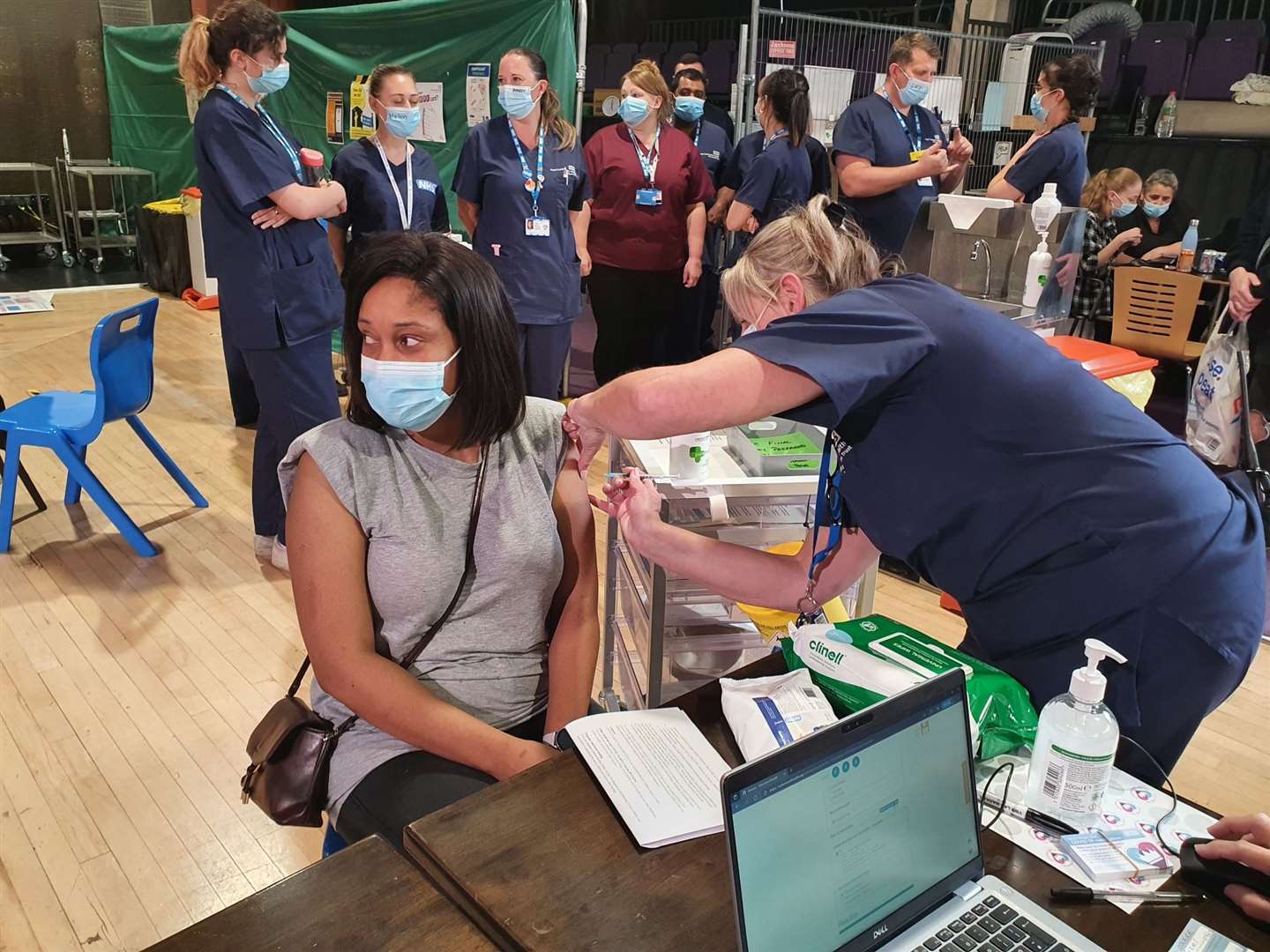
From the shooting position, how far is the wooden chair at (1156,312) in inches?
184

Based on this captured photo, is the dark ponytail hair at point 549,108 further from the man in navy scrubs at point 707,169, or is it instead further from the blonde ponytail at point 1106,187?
the blonde ponytail at point 1106,187

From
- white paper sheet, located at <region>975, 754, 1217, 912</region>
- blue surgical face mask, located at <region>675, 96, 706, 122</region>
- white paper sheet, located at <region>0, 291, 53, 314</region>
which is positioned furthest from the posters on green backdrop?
white paper sheet, located at <region>975, 754, 1217, 912</region>

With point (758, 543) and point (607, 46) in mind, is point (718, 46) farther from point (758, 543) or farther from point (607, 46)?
point (758, 543)

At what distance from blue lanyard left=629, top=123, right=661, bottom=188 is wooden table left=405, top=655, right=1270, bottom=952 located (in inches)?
150

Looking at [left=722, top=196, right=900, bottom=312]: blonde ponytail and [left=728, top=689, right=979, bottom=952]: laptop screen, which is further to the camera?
[left=722, top=196, right=900, bottom=312]: blonde ponytail

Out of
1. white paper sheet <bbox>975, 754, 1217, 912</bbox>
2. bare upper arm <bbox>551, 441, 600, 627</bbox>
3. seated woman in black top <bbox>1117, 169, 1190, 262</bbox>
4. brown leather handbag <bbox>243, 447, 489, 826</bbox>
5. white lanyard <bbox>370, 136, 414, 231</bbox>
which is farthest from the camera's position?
seated woman in black top <bbox>1117, 169, 1190, 262</bbox>

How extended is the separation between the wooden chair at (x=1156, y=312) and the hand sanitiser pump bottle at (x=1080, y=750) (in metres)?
4.22

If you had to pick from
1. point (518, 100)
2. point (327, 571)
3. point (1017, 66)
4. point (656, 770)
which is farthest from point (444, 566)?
point (1017, 66)

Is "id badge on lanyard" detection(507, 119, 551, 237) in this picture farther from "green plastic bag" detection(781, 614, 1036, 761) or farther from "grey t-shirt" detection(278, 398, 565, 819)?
"green plastic bag" detection(781, 614, 1036, 761)

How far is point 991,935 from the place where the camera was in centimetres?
91

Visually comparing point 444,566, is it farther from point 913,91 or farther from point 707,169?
point 707,169

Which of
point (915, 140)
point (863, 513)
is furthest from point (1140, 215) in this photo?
point (863, 513)

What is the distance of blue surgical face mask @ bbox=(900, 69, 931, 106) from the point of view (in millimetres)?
3893

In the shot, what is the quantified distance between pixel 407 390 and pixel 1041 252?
243cm
